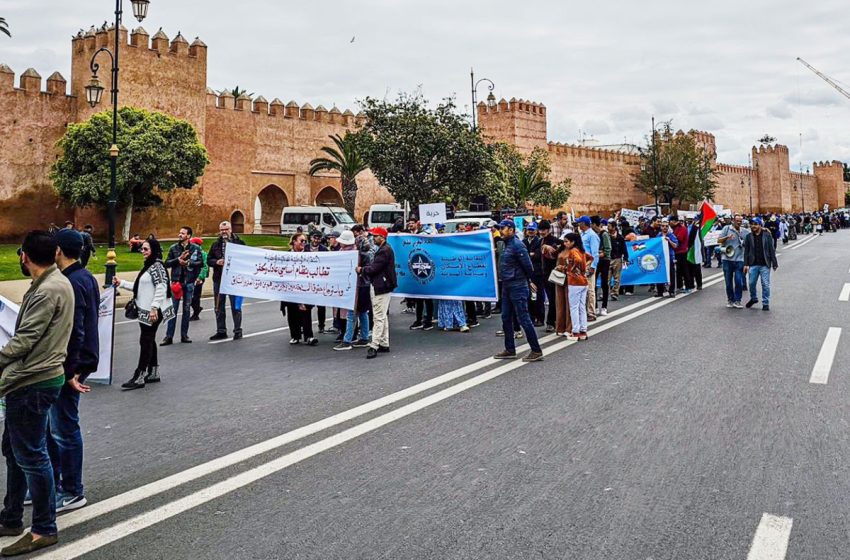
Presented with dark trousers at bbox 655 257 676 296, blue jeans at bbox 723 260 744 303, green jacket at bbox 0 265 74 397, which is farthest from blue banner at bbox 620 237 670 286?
green jacket at bbox 0 265 74 397

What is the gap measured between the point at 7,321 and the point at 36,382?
1587 millimetres

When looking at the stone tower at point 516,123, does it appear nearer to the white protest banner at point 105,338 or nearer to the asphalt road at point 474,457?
the asphalt road at point 474,457

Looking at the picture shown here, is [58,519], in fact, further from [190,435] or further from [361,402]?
[361,402]

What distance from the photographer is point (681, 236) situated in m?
16.2

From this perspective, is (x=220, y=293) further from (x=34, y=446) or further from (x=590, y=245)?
(x=34, y=446)

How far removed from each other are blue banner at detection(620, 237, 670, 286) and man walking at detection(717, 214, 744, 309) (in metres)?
1.77

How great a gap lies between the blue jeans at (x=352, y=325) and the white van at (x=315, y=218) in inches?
1107

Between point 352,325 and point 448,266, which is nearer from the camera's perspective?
point 352,325

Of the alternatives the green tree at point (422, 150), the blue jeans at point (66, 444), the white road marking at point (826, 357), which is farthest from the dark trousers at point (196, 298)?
the green tree at point (422, 150)

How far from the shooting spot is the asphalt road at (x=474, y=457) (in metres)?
3.85

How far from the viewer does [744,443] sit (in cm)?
540

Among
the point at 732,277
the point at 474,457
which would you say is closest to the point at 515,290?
the point at 474,457

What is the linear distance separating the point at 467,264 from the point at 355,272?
213 cm

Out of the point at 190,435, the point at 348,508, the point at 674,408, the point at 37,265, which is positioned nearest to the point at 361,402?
the point at 190,435
